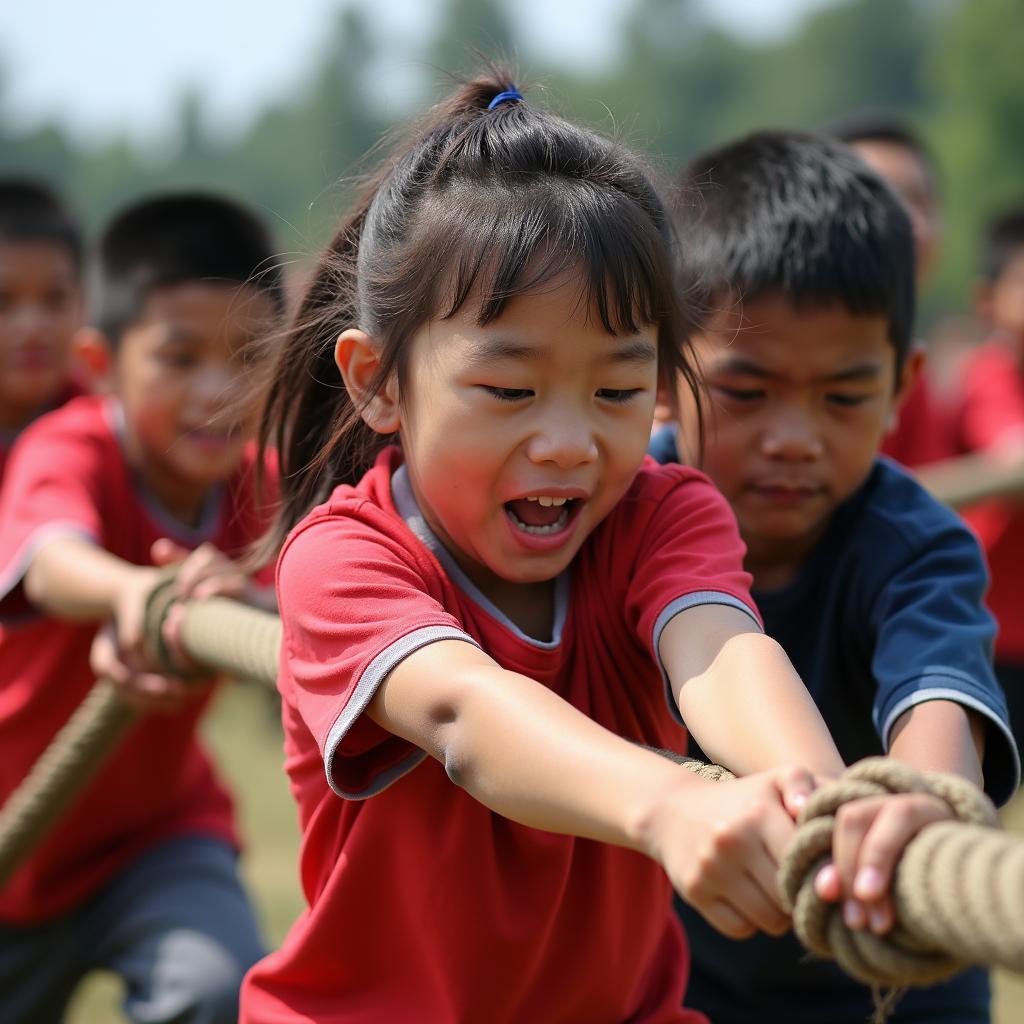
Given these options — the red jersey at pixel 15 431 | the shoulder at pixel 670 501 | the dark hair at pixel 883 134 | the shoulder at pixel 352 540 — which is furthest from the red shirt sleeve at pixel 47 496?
the dark hair at pixel 883 134

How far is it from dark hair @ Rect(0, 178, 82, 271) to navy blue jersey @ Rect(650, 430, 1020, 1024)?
204cm

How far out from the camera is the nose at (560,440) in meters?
1.29

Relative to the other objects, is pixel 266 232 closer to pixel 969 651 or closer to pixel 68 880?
pixel 68 880

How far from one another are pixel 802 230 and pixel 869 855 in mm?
979

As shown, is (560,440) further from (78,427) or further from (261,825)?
(261,825)

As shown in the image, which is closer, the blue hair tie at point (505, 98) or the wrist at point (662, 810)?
the wrist at point (662, 810)

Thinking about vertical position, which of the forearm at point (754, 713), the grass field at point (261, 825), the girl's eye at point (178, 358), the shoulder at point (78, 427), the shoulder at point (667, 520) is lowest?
the grass field at point (261, 825)

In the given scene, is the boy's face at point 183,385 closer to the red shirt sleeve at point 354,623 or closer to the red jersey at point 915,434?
the red shirt sleeve at point 354,623

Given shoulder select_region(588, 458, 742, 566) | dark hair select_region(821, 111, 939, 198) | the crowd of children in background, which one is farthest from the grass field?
shoulder select_region(588, 458, 742, 566)

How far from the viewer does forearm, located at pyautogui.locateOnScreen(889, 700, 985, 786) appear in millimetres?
1360

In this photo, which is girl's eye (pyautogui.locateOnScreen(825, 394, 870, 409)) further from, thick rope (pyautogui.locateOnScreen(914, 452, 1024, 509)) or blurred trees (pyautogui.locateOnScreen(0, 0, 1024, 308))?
blurred trees (pyautogui.locateOnScreen(0, 0, 1024, 308))

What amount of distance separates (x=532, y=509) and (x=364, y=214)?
35 centimetres

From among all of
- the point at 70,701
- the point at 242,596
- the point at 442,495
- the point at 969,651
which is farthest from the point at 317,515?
the point at 70,701

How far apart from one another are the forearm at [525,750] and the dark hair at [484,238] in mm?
298
